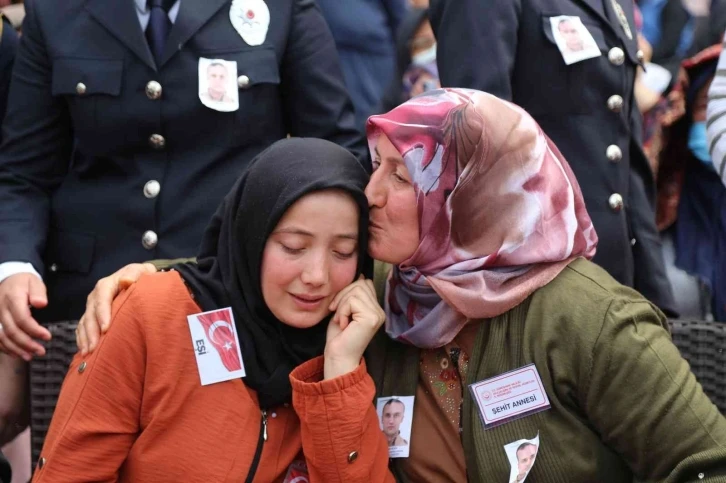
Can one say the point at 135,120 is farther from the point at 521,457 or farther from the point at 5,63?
the point at 521,457

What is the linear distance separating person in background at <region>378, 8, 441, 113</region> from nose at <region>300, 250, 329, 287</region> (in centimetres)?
150

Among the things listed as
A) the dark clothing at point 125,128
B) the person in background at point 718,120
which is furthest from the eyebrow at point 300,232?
the person in background at point 718,120

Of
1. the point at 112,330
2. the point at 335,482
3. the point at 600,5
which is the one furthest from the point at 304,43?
the point at 335,482

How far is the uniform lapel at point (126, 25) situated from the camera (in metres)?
2.89

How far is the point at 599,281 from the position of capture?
2.37 metres

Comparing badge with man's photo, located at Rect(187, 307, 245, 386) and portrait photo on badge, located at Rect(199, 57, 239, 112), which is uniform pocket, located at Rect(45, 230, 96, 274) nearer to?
portrait photo on badge, located at Rect(199, 57, 239, 112)

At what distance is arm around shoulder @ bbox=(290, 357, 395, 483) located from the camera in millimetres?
2260

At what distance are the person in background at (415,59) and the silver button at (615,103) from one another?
0.85m

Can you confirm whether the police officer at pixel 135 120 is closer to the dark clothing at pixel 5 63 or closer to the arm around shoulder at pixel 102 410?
the dark clothing at pixel 5 63

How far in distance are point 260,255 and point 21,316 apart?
2.27ft

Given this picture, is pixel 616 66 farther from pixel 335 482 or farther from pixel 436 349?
pixel 335 482

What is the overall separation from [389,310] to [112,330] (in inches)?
25.9

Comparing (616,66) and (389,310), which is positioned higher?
(616,66)

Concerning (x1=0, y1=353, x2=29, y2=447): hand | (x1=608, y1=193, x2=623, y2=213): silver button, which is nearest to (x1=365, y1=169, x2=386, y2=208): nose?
(x1=608, y1=193, x2=623, y2=213): silver button
